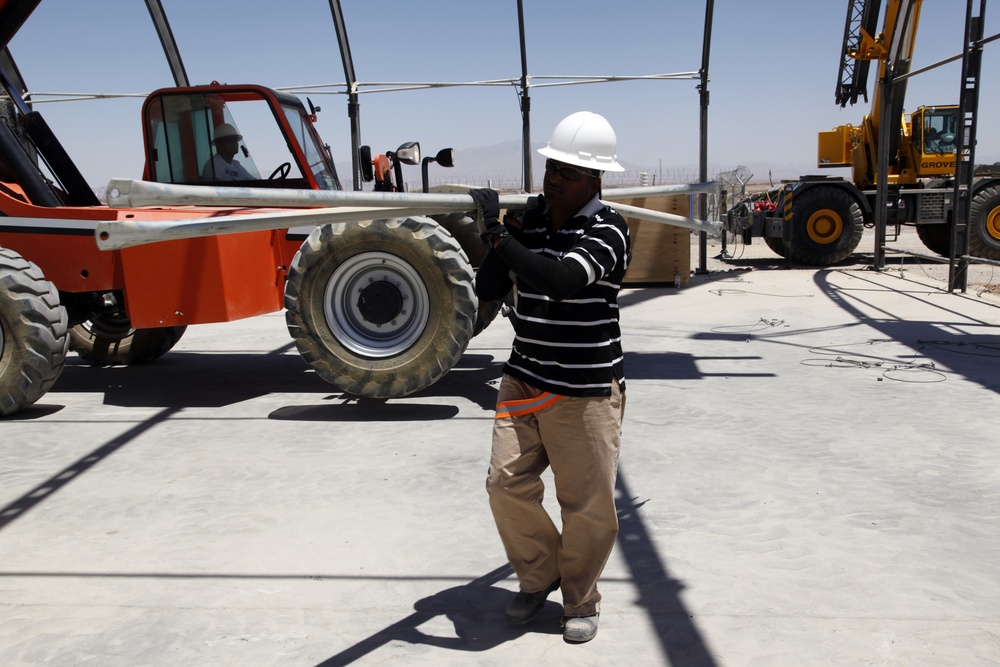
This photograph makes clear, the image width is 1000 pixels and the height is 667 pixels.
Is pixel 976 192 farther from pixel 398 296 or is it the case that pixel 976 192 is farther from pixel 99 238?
pixel 99 238

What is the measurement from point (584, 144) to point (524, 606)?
1.67 metres

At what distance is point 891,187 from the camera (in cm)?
1716

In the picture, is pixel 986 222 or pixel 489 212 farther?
pixel 986 222

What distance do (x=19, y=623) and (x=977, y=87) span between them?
1239cm

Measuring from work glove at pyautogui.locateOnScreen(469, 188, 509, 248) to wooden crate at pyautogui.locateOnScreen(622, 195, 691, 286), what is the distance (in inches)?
418

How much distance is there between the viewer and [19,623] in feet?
11.2

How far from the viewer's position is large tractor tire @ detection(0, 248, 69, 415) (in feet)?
20.8

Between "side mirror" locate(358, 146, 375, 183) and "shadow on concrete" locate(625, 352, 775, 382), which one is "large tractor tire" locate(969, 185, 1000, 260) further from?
"side mirror" locate(358, 146, 375, 183)

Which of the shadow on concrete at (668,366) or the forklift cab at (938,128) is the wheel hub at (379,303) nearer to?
the shadow on concrete at (668,366)

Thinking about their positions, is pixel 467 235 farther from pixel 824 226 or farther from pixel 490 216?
pixel 824 226

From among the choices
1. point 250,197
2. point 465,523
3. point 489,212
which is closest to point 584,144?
point 489,212

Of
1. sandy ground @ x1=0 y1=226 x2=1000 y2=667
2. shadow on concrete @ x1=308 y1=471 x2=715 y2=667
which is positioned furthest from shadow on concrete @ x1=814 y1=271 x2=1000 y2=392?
shadow on concrete @ x1=308 y1=471 x2=715 y2=667

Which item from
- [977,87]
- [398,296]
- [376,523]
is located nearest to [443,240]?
[398,296]

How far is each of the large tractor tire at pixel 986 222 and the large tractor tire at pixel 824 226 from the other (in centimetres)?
189
